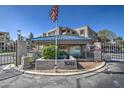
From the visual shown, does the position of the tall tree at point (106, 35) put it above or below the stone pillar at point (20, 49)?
above

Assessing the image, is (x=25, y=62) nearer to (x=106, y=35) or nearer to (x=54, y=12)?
(x=54, y=12)

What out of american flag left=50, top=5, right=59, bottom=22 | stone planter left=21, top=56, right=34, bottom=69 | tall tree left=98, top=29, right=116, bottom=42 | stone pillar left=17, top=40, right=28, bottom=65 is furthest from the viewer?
tall tree left=98, top=29, right=116, bottom=42

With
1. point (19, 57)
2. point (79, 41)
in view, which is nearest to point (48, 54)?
point (19, 57)

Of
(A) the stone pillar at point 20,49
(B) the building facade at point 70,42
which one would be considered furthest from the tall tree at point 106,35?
(A) the stone pillar at point 20,49

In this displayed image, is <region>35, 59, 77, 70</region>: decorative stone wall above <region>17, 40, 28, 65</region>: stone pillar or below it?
below

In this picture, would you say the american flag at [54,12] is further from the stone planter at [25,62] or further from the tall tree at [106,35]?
the tall tree at [106,35]

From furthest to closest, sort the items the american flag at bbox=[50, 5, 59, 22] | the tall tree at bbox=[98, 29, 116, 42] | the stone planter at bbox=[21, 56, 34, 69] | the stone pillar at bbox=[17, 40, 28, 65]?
the tall tree at bbox=[98, 29, 116, 42] → the stone pillar at bbox=[17, 40, 28, 65] → the stone planter at bbox=[21, 56, 34, 69] → the american flag at bbox=[50, 5, 59, 22]

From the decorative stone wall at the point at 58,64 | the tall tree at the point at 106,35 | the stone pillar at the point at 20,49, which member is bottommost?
the decorative stone wall at the point at 58,64

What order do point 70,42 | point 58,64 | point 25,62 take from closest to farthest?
point 58,64
point 25,62
point 70,42

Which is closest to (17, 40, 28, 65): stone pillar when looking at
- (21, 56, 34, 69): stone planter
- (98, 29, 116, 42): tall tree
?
(21, 56, 34, 69): stone planter

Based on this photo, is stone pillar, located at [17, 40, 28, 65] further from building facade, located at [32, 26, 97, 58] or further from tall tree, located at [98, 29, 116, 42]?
tall tree, located at [98, 29, 116, 42]

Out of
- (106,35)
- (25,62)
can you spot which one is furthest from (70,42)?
(106,35)

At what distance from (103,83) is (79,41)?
9.64 m
